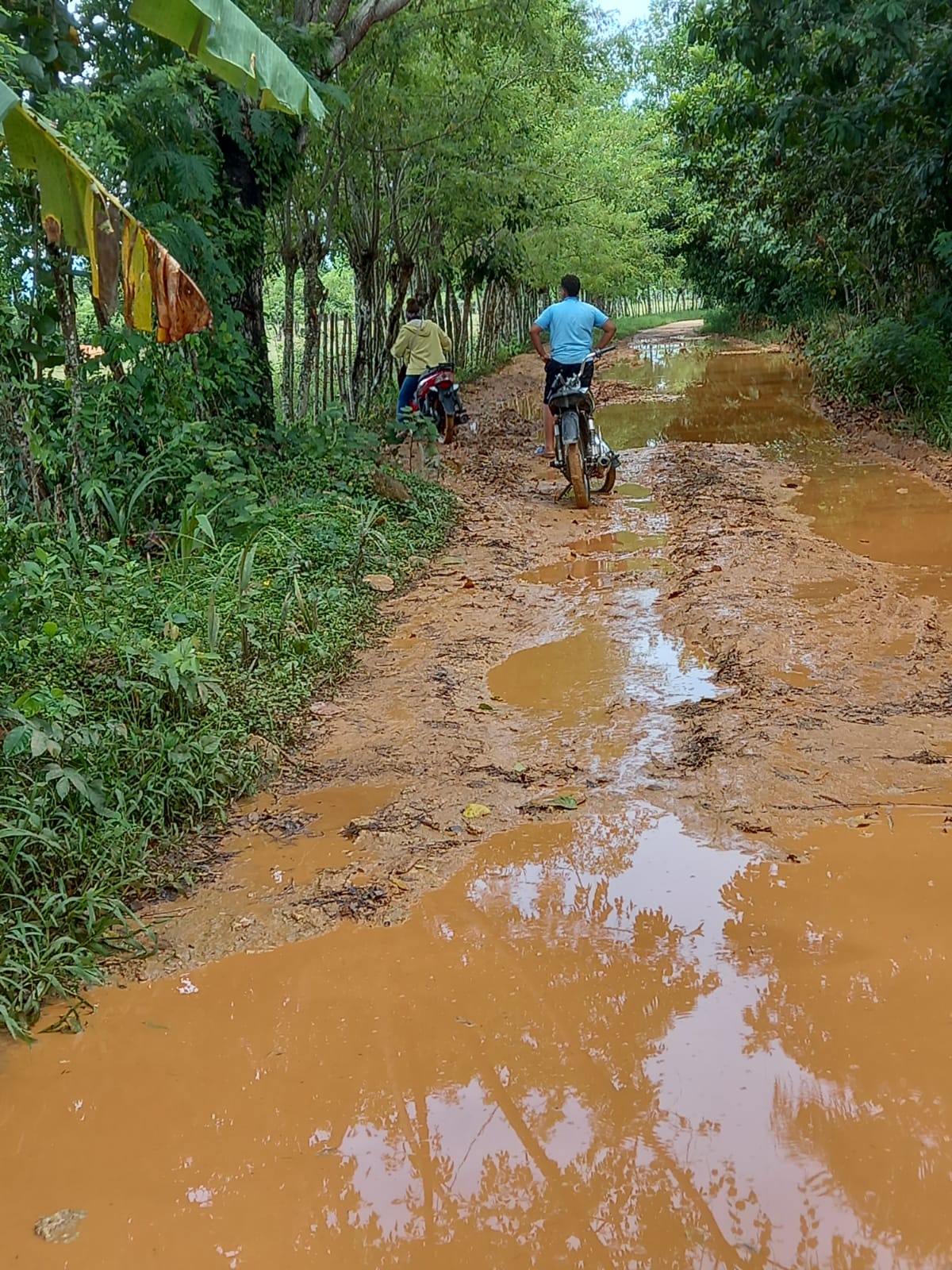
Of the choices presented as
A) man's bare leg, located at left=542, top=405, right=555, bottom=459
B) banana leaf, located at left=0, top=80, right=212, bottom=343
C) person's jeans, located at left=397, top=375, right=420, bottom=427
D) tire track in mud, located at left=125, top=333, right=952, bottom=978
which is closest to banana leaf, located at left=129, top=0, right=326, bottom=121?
banana leaf, located at left=0, top=80, right=212, bottom=343

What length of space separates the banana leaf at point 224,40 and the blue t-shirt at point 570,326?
575 cm

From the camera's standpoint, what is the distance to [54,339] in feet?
24.0

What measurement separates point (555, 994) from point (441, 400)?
10.9 metres

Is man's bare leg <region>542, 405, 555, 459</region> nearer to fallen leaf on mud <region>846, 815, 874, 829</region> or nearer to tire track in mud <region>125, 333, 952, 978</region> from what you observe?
tire track in mud <region>125, 333, 952, 978</region>

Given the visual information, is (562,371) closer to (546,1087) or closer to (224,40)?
(224,40)

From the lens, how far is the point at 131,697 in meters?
4.81

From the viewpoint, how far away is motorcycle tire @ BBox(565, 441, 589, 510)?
9953mm

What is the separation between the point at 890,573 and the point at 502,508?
3.90m

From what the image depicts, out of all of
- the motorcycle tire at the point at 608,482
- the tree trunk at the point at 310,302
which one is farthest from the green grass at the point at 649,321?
the motorcycle tire at the point at 608,482

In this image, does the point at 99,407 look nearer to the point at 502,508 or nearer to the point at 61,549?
the point at 61,549

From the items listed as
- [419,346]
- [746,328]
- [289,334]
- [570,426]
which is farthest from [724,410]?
[746,328]

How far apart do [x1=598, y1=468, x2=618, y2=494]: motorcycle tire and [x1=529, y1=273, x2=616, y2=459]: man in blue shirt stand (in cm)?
86

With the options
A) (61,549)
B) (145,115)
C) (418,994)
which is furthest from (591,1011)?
(145,115)

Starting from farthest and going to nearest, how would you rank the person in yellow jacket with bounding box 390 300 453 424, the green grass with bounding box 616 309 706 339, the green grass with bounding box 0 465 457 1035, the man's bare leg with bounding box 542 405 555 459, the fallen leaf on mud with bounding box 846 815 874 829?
the green grass with bounding box 616 309 706 339 < the person in yellow jacket with bounding box 390 300 453 424 < the man's bare leg with bounding box 542 405 555 459 < the fallen leaf on mud with bounding box 846 815 874 829 < the green grass with bounding box 0 465 457 1035
